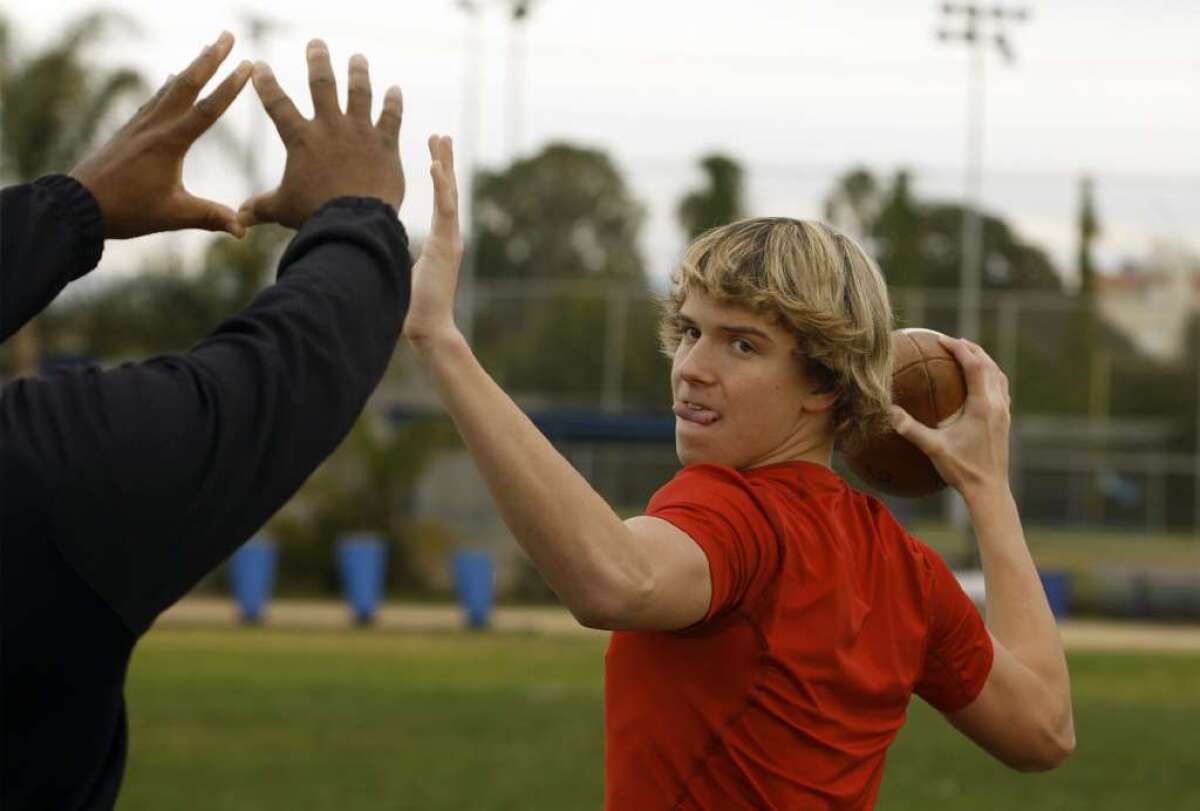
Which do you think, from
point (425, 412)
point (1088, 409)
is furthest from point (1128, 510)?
point (425, 412)

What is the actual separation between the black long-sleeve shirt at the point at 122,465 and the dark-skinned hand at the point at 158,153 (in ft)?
0.68

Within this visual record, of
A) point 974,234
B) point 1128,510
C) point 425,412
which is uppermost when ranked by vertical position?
point 974,234

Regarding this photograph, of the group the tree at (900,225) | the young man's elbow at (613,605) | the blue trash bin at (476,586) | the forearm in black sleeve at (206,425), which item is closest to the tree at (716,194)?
the tree at (900,225)

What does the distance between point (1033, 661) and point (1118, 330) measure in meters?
40.9

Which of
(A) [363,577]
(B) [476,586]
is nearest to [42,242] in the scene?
(B) [476,586]

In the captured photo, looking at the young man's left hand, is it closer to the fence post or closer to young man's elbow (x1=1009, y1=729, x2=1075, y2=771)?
young man's elbow (x1=1009, y1=729, x2=1075, y2=771)

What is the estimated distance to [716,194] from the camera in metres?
43.5

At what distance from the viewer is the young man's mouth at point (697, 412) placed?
2.79 metres

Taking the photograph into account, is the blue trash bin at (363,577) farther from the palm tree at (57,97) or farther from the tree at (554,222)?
the tree at (554,222)

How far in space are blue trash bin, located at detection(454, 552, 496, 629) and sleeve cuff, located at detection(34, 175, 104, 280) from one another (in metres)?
25.3

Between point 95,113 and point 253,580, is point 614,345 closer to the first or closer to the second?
point 95,113

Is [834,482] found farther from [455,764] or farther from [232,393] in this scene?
[455,764]

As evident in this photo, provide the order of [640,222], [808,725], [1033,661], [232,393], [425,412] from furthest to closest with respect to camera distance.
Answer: [640,222], [425,412], [1033,661], [808,725], [232,393]

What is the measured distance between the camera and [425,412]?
119 ft
